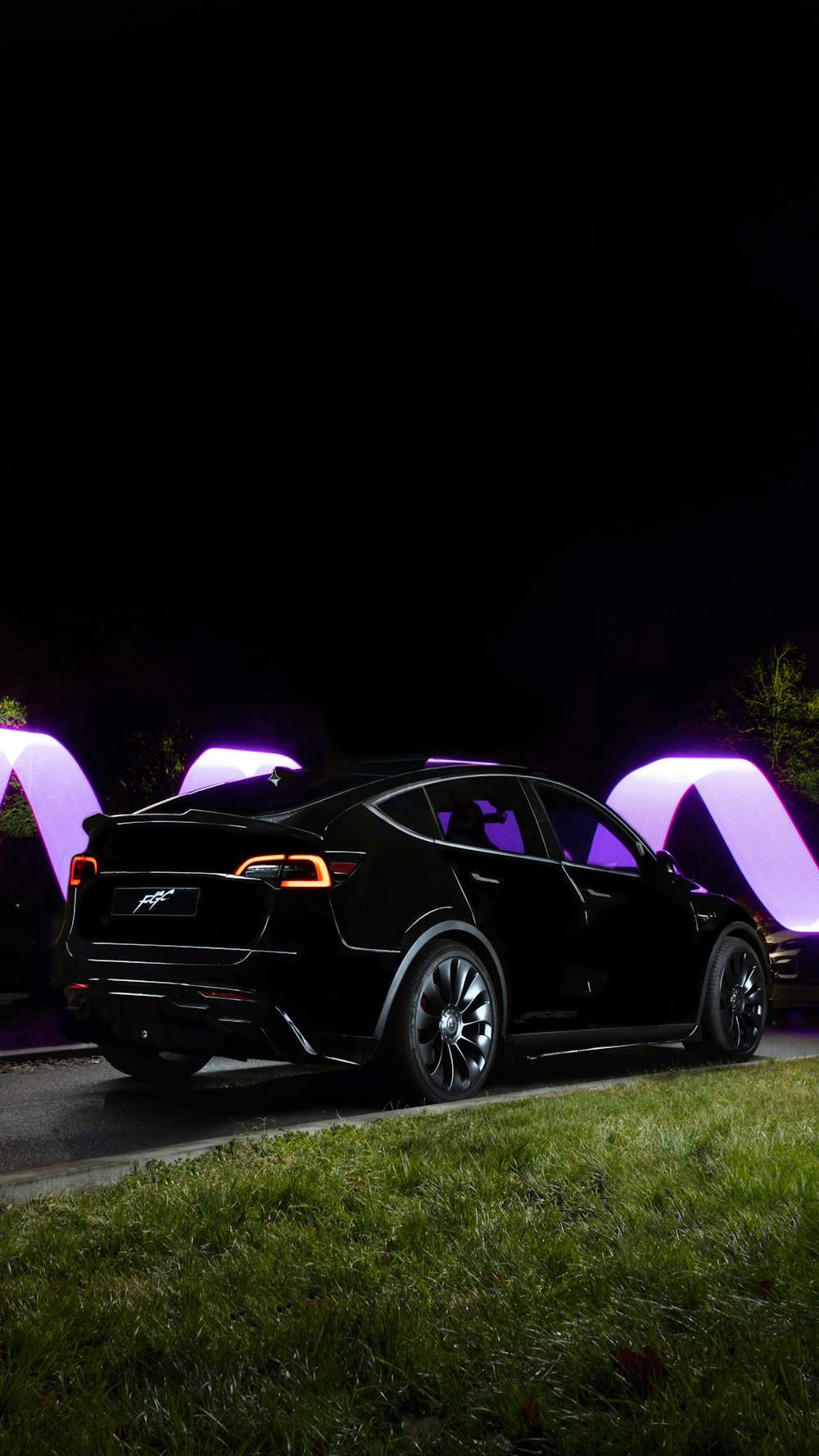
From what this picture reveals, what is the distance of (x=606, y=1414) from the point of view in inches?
94.2

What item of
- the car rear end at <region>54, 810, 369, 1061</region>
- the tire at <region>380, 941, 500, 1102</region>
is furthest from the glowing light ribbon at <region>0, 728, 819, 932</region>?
the tire at <region>380, 941, 500, 1102</region>

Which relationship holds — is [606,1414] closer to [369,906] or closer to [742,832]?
[369,906]

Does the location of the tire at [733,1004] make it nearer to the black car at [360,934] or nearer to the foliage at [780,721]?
the black car at [360,934]

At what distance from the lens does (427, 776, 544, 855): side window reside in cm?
699

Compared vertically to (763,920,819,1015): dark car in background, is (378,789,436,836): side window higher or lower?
higher

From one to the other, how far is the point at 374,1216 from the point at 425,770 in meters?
3.52

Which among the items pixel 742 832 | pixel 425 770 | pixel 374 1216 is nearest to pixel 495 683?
pixel 742 832

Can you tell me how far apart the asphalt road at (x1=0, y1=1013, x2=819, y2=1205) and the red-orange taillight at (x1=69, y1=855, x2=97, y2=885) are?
1.13 metres

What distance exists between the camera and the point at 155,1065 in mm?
7539

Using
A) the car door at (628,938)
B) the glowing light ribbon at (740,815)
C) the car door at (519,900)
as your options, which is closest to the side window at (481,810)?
the car door at (519,900)

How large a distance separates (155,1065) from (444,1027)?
202 centimetres

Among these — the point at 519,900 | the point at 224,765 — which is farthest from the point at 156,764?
the point at 519,900

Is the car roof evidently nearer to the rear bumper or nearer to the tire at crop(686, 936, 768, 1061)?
the rear bumper

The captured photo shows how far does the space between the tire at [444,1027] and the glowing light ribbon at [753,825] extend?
8.00 metres
